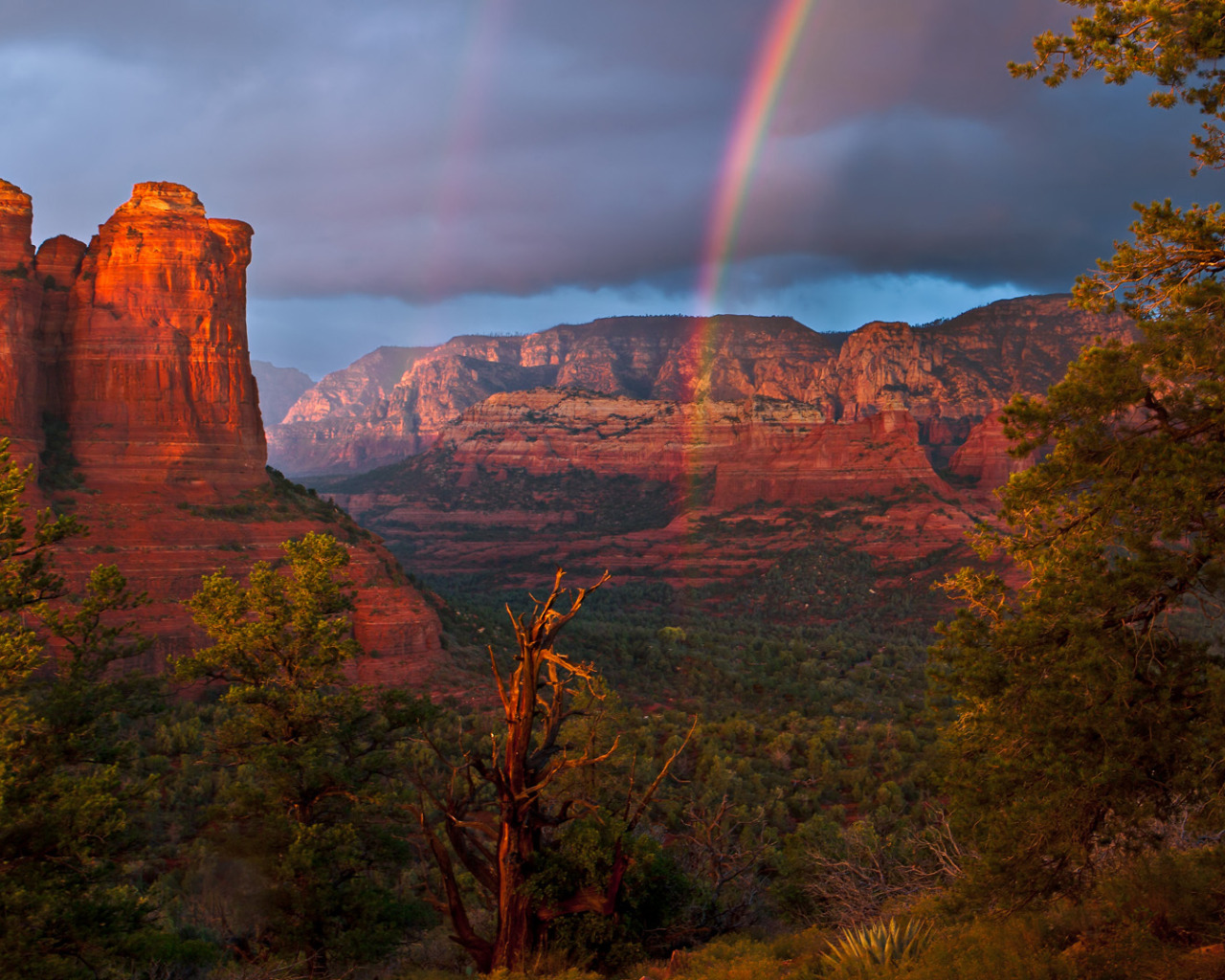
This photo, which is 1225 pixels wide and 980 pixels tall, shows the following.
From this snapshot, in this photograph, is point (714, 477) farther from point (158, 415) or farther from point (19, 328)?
point (19, 328)

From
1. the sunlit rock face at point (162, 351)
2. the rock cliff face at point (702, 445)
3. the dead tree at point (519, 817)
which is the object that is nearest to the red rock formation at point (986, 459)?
the rock cliff face at point (702, 445)

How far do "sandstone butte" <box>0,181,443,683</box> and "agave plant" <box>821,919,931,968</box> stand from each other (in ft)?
90.8

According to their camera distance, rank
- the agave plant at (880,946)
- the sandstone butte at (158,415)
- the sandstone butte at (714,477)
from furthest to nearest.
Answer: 1. the sandstone butte at (714,477)
2. the sandstone butte at (158,415)
3. the agave plant at (880,946)

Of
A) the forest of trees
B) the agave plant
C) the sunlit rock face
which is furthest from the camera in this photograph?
the sunlit rock face

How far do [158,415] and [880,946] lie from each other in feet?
136

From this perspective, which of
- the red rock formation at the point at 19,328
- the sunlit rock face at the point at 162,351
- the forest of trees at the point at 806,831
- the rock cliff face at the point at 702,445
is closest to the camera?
the forest of trees at the point at 806,831

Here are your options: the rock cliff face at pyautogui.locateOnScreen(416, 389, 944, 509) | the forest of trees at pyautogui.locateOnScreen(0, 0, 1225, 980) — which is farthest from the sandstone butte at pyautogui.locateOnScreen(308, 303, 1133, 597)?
the forest of trees at pyautogui.locateOnScreen(0, 0, 1225, 980)

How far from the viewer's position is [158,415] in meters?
40.6

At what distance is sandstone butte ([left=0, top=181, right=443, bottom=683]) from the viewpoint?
116 feet

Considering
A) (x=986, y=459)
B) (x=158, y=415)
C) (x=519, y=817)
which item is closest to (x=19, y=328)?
(x=158, y=415)

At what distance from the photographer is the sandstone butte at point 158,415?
35.5 metres

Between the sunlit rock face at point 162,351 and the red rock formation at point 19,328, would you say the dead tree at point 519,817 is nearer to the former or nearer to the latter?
the red rock formation at point 19,328

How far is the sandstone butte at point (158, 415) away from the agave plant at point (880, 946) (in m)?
27.7

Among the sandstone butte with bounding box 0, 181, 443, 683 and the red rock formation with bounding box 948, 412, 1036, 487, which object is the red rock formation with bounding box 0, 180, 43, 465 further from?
the red rock formation with bounding box 948, 412, 1036, 487
